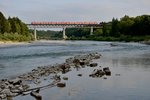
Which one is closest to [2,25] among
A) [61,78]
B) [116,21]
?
[116,21]

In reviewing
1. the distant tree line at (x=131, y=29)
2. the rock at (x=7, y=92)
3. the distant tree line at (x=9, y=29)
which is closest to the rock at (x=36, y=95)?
the rock at (x=7, y=92)

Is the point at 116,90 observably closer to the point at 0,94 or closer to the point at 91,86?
the point at 91,86

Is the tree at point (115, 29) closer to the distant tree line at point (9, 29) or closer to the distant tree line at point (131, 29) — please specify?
the distant tree line at point (131, 29)

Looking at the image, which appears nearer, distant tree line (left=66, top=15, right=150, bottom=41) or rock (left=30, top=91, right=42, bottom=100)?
rock (left=30, top=91, right=42, bottom=100)

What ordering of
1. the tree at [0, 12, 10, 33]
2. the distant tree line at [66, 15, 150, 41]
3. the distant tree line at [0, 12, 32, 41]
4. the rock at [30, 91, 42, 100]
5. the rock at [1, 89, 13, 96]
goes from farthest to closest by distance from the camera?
1. the distant tree line at [66, 15, 150, 41]
2. the tree at [0, 12, 10, 33]
3. the distant tree line at [0, 12, 32, 41]
4. the rock at [1, 89, 13, 96]
5. the rock at [30, 91, 42, 100]

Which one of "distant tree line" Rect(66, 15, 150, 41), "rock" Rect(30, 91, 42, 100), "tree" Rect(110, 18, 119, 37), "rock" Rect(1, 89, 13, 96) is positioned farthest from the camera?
"tree" Rect(110, 18, 119, 37)

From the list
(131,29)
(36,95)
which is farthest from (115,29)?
(36,95)

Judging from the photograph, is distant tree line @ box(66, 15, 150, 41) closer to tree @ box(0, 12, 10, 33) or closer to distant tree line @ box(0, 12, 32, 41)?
distant tree line @ box(0, 12, 32, 41)

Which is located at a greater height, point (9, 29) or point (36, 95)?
point (36, 95)

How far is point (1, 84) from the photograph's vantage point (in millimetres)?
24312

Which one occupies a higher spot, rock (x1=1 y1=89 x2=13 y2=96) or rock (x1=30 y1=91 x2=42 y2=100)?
rock (x1=1 y1=89 x2=13 y2=96)

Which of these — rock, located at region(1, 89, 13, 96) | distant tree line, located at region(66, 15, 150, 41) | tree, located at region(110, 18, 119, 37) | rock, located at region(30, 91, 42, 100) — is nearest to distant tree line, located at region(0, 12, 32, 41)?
distant tree line, located at region(66, 15, 150, 41)

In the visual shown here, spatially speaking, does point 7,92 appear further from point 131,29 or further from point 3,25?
point 131,29

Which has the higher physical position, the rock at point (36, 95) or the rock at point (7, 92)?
the rock at point (7, 92)
